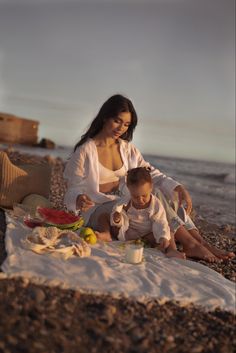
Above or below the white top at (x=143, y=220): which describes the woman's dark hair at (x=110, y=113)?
above

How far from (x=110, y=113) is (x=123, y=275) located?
7.46ft

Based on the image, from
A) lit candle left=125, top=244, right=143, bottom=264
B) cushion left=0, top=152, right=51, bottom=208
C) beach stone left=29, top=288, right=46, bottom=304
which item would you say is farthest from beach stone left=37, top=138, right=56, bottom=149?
beach stone left=29, top=288, right=46, bottom=304

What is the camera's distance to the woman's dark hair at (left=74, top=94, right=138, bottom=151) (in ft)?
17.8

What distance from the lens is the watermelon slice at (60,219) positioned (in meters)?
5.14

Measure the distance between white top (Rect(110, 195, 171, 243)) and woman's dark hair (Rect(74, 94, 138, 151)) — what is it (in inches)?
43.4

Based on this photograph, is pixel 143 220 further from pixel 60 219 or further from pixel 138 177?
pixel 60 219

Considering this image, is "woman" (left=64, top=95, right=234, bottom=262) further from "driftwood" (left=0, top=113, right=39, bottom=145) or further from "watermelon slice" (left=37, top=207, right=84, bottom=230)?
"driftwood" (left=0, top=113, right=39, bottom=145)

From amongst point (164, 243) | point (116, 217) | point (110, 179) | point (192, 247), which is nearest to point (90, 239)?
point (116, 217)

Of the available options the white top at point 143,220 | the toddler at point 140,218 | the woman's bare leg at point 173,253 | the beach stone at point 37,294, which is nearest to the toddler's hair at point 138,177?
the toddler at point 140,218

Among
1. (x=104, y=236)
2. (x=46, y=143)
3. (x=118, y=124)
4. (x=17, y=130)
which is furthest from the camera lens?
(x=46, y=143)

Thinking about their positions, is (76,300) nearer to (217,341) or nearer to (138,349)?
(138,349)

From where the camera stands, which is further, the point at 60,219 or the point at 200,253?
the point at 60,219

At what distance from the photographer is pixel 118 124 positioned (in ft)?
17.8

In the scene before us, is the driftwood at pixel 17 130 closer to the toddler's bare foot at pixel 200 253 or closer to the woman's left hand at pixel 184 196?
A: the woman's left hand at pixel 184 196
